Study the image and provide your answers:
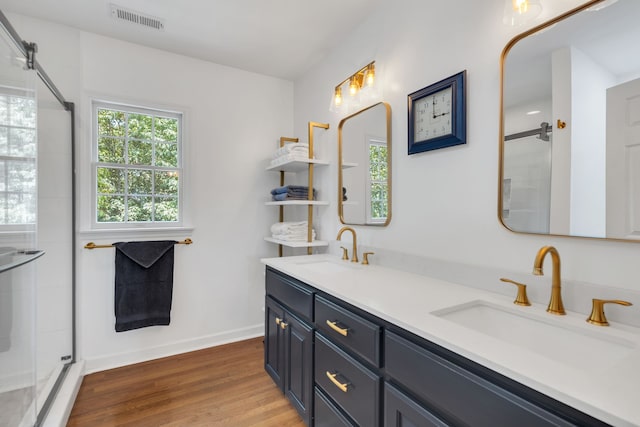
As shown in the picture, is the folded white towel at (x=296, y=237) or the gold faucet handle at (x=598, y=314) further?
the folded white towel at (x=296, y=237)

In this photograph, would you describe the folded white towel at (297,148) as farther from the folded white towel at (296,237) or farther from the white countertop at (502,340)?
the white countertop at (502,340)

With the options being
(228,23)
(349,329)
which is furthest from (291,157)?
(349,329)

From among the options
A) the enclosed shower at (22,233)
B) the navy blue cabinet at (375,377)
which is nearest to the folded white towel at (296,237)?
the navy blue cabinet at (375,377)

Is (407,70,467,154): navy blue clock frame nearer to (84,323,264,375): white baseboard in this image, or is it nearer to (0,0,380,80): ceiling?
(0,0,380,80): ceiling

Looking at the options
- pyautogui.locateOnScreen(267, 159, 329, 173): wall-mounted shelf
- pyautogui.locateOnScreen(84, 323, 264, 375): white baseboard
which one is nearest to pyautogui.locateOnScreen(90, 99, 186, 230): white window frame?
pyautogui.locateOnScreen(267, 159, 329, 173): wall-mounted shelf

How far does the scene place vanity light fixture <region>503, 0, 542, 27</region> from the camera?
118 centimetres

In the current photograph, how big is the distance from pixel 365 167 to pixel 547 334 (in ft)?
4.62

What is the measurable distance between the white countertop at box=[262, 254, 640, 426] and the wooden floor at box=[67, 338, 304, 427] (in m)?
0.95

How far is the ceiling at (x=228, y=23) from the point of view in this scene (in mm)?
2012

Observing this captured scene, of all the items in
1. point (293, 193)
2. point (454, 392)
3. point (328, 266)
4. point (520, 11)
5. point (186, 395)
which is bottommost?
point (186, 395)

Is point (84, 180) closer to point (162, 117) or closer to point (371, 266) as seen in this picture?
point (162, 117)

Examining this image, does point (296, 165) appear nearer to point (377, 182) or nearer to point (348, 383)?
point (377, 182)

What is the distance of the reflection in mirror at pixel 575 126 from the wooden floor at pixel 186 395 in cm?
174

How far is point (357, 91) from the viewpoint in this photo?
216cm
